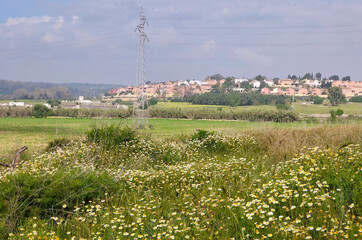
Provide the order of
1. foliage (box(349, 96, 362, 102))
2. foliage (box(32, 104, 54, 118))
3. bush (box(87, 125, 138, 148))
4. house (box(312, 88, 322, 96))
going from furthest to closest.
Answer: house (box(312, 88, 322, 96)) → foliage (box(349, 96, 362, 102)) → foliage (box(32, 104, 54, 118)) → bush (box(87, 125, 138, 148))

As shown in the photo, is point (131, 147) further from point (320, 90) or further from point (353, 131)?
point (320, 90)

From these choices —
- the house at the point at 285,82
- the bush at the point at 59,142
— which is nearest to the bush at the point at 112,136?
the bush at the point at 59,142

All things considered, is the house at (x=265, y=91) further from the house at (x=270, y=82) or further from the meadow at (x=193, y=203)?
the meadow at (x=193, y=203)

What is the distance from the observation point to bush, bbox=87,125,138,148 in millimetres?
10666

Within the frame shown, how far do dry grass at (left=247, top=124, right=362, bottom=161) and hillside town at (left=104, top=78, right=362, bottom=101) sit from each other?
62693 mm

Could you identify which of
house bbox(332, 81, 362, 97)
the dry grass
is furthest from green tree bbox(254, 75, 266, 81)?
the dry grass

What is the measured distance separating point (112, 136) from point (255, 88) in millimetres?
86868

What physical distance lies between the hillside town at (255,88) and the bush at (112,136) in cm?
6229

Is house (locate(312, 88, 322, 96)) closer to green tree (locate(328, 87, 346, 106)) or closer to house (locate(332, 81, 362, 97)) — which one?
house (locate(332, 81, 362, 97))

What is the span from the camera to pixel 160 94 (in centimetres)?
8612

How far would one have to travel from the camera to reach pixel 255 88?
310 feet

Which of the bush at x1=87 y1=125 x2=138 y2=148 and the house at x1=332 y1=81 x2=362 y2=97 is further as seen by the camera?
the house at x1=332 y1=81 x2=362 y2=97

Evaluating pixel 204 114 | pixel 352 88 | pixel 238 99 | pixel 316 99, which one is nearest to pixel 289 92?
pixel 316 99

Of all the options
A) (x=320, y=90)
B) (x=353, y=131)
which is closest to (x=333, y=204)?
(x=353, y=131)
